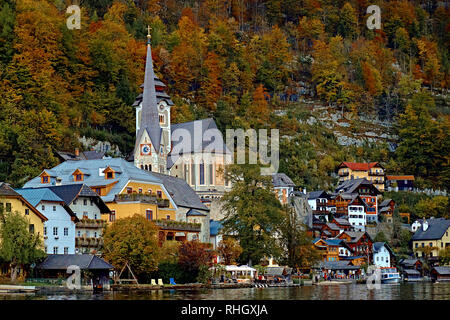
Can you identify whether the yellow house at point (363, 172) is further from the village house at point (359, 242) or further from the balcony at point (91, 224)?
the balcony at point (91, 224)

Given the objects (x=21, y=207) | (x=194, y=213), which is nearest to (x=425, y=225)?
(x=194, y=213)

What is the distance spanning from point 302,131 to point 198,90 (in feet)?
62.5

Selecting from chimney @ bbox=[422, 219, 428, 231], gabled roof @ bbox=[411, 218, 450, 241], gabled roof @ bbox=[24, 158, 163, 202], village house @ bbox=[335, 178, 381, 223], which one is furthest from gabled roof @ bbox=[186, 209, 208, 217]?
village house @ bbox=[335, 178, 381, 223]

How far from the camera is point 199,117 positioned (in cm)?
14300

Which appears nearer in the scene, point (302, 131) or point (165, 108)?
point (165, 108)

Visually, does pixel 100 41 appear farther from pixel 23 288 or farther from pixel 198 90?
pixel 23 288

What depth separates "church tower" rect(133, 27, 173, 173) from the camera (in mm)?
116250

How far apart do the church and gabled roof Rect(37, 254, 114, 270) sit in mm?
41301

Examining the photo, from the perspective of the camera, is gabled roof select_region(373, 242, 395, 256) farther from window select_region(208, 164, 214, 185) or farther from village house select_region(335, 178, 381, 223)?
window select_region(208, 164, 214, 185)

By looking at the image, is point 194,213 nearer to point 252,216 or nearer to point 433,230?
point 252,216

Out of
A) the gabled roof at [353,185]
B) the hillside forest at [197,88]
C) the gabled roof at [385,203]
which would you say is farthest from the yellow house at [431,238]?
the hillside forest at [197,88]

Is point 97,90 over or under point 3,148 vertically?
over
